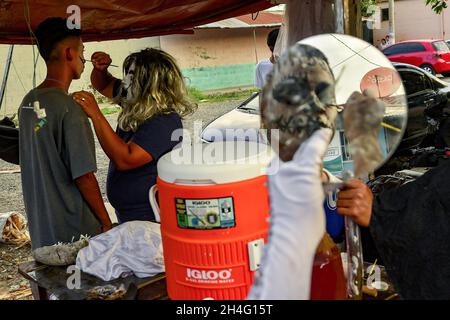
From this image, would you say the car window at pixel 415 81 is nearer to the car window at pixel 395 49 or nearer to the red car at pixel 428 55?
the red car at pixel 428 55

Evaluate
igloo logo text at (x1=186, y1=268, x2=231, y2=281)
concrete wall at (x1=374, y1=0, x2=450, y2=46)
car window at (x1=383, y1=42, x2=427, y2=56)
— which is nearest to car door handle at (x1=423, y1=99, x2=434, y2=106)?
igloo logo text at (x1=186, y1=268, x2=231, y2=281)

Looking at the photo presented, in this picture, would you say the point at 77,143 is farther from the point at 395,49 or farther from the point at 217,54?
the point at 395,49

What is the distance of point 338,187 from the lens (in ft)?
3.76

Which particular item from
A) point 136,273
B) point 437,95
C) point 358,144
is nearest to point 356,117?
point 358,144

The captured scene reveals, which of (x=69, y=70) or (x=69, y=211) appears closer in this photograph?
(x=69, y=211)

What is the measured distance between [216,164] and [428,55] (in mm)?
15909

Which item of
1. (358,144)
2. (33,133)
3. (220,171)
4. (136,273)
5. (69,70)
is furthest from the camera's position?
(69,70)

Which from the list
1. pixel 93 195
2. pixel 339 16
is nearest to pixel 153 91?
pixel 93 195

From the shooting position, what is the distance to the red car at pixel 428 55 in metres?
15.1

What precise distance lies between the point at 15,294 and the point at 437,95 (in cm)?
520

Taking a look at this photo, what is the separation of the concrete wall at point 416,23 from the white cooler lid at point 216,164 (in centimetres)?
2107

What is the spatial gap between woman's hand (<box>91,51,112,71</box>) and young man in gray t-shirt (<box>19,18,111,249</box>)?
0.61 m

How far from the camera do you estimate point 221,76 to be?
17.2m

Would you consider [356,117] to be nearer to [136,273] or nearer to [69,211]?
[136,273]
